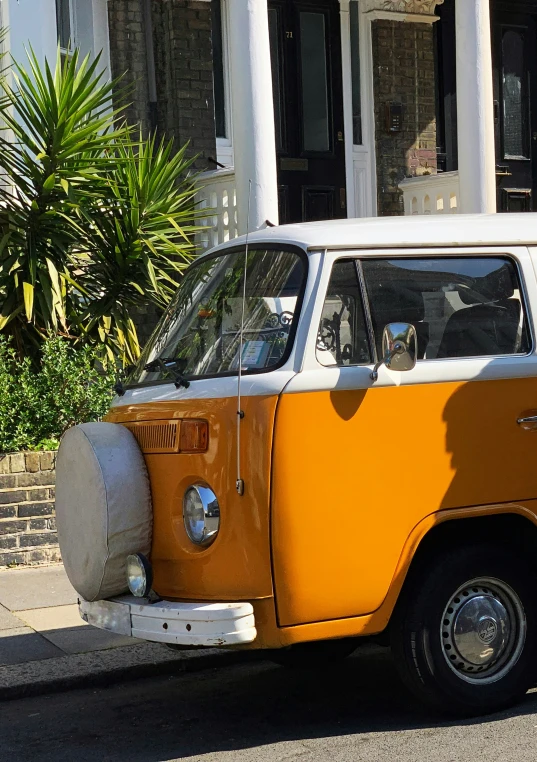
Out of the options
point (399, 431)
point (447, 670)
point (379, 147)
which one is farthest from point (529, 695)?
point (379, 147)

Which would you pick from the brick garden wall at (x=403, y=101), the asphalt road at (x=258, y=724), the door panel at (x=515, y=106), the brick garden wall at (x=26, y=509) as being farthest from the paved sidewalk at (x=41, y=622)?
the door panel at (x=515, y=106)

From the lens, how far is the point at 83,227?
9562 mm

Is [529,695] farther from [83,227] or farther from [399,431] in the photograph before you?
[83,227]

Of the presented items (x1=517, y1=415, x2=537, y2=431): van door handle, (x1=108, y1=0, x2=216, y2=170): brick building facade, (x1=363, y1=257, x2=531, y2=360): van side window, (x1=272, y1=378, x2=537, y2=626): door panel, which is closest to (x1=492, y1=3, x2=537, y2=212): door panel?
(x1=108, y1=0, x2=216, y2=170): brick building facade

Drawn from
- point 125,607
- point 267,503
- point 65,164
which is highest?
point 65,164

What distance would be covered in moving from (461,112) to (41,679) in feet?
23.8

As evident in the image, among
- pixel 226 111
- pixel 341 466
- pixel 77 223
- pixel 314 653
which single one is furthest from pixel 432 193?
pixel 341 466

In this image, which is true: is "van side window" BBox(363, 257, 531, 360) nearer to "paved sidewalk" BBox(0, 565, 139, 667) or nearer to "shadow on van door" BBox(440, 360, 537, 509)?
"shadow on van door" BBox(440, 360, 537, 509)

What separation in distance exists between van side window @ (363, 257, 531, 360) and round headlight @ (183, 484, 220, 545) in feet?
3.14

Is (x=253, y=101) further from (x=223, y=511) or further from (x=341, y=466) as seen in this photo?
(x=223, y=511)

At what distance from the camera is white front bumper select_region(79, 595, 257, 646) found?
459 cm

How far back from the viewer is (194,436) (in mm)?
4871

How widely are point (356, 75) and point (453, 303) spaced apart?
32.4 ft

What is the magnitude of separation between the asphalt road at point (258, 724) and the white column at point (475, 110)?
6.10 m
